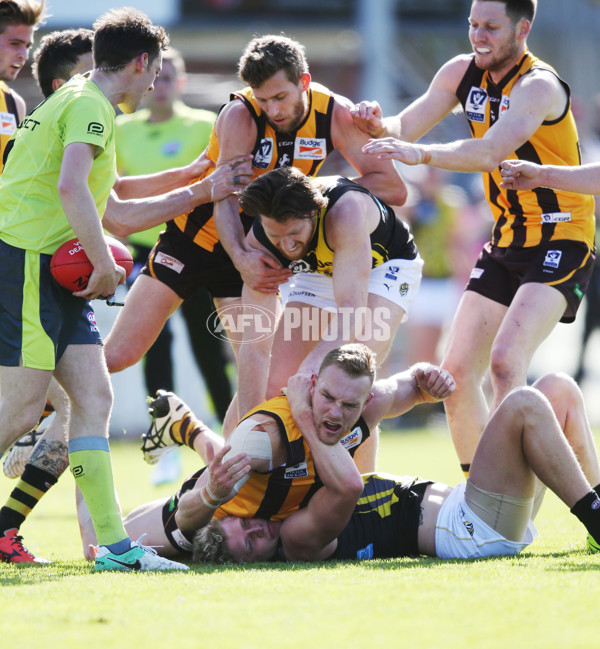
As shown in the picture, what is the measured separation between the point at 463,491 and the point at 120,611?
1.86 metres

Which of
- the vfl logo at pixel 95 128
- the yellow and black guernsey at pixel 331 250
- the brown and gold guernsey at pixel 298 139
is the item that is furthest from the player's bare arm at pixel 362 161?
the vfl logo at pixel 95 128

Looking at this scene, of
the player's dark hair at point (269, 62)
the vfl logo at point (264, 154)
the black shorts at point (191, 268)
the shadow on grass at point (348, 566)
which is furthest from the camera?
the black shorts at point (191, 268)

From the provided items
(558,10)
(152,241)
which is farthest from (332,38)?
(152,241)

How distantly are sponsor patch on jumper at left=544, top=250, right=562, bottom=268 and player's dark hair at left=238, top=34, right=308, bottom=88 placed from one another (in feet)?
5.65

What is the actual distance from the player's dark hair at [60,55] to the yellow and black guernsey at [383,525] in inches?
115

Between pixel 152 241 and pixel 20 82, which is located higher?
pixel 20 82

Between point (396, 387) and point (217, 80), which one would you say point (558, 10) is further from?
point (396, 387)

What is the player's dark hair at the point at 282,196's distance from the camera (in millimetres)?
4957

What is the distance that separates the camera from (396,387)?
16.6 feet

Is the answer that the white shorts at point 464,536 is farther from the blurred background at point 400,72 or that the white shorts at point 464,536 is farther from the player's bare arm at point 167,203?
the blurred background at point 400,72

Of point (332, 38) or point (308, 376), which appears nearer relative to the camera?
point (308, 376)

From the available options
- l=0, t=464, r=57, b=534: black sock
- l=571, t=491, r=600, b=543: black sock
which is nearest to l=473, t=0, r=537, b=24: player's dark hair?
l=571, t=491, r=600, b=543: black sock

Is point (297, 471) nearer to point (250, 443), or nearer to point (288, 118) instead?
point (250, 443)

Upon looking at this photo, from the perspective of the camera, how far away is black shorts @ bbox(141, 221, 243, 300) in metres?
6.32
